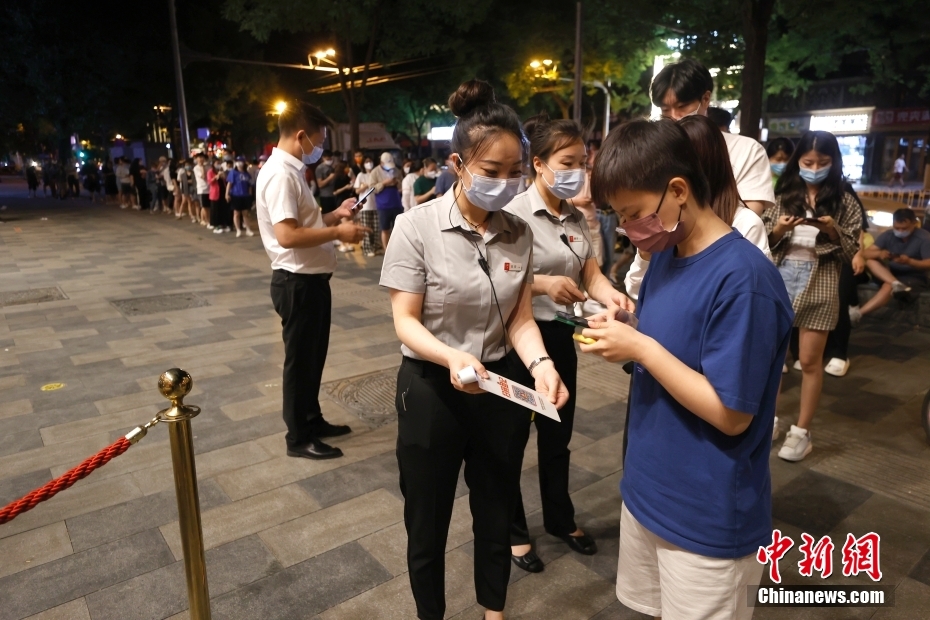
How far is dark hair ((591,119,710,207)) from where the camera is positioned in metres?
1.62

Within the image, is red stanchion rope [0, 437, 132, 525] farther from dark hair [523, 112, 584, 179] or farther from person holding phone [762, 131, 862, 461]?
person holding phone [762, 131, 862, 461]

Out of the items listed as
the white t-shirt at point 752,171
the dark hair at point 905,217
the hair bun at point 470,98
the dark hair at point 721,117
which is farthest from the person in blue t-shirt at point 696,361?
the dark hair at point 905,217

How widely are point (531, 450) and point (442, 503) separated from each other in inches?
82.3

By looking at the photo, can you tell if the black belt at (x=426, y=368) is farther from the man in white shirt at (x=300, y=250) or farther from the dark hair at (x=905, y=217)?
the dark hair at (x=905, y=217)

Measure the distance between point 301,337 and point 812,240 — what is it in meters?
3.23

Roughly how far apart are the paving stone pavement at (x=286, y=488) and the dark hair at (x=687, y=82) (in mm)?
2165

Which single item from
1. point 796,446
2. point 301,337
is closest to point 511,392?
point 301,337

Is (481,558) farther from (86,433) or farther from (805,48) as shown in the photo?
(805,48)

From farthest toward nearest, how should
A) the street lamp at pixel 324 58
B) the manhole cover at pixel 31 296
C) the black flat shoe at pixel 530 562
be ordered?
1. the street lamp at pixel 324 58
2. the manhole cover at pixel 31 296
3. the black flat shoe at pixel 530 562

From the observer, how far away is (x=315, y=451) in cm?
420

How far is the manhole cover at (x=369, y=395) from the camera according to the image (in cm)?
487

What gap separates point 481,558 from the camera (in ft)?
8.05

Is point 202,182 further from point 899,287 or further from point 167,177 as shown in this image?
point 899,287

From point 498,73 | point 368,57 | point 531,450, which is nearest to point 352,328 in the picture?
point 531,450
